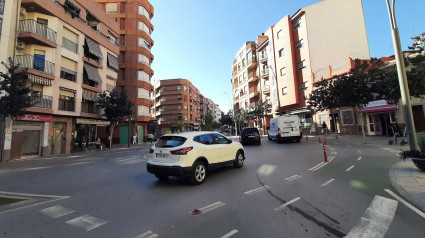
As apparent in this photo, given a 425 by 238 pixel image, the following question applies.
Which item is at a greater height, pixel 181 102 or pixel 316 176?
pixel 181 102

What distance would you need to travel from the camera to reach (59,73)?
18625mm

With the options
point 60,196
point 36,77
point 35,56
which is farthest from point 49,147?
point 60,196

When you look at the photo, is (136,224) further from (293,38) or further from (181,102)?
(181,102)

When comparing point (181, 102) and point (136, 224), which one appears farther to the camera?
point (181, 102)

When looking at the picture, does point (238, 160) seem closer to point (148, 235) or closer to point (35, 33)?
point (148, 235)

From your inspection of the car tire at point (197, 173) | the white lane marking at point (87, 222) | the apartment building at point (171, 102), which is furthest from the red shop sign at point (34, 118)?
the apartment building at point (171, 102)

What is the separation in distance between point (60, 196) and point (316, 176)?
25.7 feet

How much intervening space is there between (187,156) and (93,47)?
24050 millimetres

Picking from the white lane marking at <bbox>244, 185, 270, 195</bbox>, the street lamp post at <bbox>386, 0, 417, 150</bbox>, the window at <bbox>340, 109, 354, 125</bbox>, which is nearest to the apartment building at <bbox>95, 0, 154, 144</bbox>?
the window at <bbox>340, 109, 354, 125</bbox>

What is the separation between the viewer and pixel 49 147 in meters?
17.7

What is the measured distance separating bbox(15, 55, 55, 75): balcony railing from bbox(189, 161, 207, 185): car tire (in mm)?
18655

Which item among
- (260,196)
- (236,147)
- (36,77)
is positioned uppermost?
(36,77)

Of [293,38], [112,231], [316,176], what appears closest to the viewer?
[112,231]

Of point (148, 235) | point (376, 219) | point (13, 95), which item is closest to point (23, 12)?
point (13, 95)
